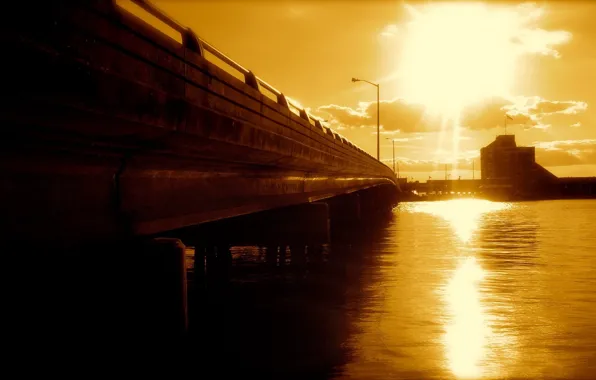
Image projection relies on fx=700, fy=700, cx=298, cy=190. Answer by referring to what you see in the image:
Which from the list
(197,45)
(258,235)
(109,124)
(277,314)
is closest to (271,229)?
(258,235)

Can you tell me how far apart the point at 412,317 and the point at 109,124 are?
7943 millimetres

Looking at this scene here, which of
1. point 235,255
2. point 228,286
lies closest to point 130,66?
point 228,286

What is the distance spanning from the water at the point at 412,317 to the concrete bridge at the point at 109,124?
263 centimetres

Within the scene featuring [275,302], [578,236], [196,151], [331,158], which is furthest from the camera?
[578,236]

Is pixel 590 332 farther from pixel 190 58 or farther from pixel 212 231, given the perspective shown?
pixel 212 231

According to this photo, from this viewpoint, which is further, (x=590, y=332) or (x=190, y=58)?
(x=590, y=332)

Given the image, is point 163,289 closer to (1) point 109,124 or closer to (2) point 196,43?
(1) point 109,124

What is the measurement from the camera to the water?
9281 millimetres

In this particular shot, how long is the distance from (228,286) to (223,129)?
914cm

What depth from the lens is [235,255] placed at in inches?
1050

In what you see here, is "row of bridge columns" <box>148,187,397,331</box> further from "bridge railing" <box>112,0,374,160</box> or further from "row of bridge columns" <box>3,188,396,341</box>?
"row of bridge columns" <box>3,188,396,341</box>

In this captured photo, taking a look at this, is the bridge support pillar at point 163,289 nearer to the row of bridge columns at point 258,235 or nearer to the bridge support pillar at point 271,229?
the row of bridge columns at point 258,235

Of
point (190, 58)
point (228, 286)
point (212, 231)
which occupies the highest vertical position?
point (190, 58)

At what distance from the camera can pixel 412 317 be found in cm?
1272
